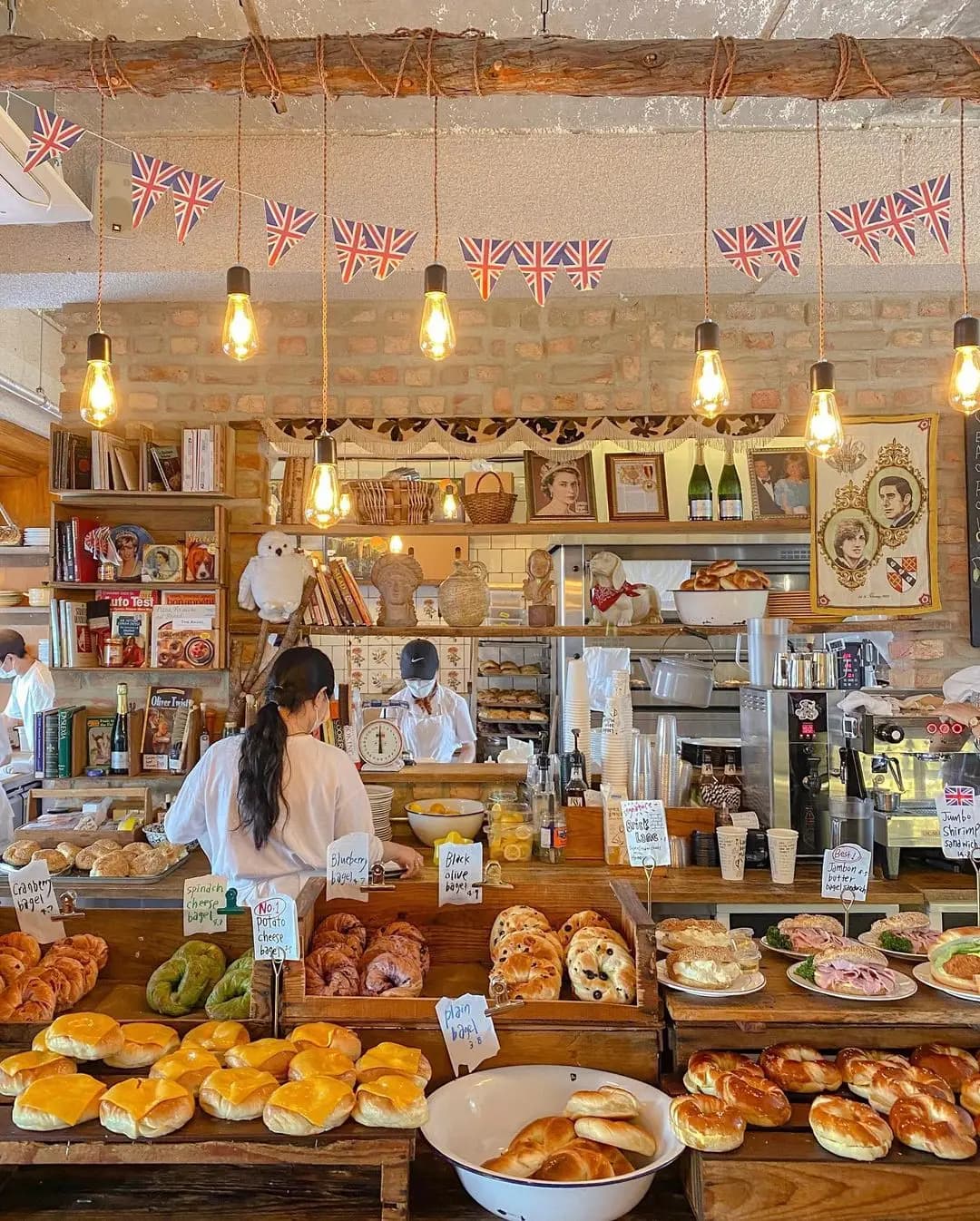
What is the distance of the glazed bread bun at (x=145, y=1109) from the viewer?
1.60 m

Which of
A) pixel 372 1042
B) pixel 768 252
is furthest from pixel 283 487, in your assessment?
pixel 372 1042

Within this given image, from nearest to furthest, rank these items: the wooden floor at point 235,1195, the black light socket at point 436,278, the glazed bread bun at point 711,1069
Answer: the wooden floor at point 235,1195
the glazed bread bun at point 711,1069
the black light socket at point 436,278

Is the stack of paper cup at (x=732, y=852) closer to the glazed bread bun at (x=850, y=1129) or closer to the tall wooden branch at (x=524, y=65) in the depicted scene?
the glazed bread bun at (x=850, y=1129)

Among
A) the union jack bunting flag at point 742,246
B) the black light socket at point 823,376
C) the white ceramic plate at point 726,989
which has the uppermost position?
the union jack bunting flag at point 742,246

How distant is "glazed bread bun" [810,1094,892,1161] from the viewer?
161 cm

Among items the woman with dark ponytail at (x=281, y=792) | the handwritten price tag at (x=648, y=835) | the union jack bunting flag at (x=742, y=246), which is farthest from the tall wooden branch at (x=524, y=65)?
the handwritten price tag at (x=648, y=835)

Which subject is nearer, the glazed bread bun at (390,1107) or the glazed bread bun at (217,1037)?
the glazed bread bun at (390,1107)

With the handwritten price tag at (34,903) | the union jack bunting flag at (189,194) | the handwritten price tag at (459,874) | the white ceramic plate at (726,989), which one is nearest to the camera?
the white ceramic plate at (726,989)

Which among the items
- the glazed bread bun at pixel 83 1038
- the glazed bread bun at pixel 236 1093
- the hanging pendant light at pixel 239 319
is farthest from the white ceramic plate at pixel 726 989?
the hanging pendant light at pixel 239 319

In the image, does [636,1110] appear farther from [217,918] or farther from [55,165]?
[55,165]

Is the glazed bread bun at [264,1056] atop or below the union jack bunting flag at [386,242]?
below

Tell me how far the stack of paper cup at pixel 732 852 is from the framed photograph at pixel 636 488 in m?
1.91

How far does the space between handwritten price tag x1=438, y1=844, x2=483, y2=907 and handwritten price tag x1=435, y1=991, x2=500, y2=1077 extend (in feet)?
1.57

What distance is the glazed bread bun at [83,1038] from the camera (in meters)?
1.80
